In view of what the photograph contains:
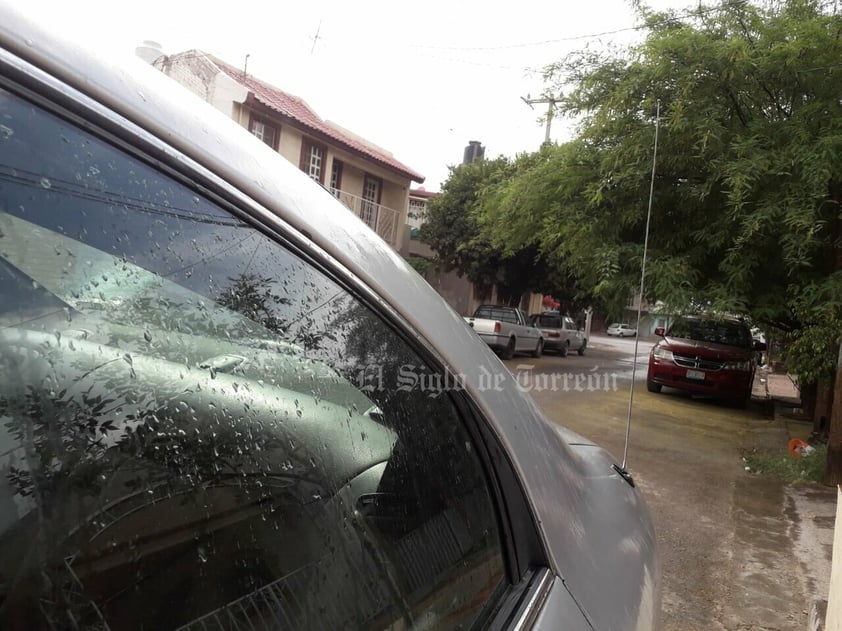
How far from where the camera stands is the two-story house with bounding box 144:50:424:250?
47.4ft

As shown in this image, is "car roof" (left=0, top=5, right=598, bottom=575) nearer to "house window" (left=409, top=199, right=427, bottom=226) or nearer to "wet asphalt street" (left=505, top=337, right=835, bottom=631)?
"wet asphalt street" (left=505, top=337, right=835, bottom=631)

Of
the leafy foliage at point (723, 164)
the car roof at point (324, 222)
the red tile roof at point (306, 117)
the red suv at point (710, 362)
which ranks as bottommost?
the red suv at point (710, 362)

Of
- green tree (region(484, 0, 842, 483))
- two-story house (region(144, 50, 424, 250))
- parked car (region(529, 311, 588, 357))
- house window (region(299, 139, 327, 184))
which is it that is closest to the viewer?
green tree (region(484, 0, 842, 483))

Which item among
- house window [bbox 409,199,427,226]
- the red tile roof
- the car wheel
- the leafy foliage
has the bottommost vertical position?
Answer: the car wheel

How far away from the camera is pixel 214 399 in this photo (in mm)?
781

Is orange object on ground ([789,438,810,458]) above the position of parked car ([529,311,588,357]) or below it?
below

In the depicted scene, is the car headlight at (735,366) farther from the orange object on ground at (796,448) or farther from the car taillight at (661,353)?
the orange object on ground at (796,448)

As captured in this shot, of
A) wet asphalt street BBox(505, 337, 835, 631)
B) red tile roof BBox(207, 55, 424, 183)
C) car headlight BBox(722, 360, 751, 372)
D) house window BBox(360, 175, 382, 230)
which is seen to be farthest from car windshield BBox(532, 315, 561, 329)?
wet asphalt street BBox(505, 337, 835, 631)

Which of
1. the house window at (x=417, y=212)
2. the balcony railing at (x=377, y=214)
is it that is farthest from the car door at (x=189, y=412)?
the house window at (x=417, y=212)

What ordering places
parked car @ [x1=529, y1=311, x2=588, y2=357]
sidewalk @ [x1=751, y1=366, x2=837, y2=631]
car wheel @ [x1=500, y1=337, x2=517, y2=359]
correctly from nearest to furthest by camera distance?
sidewalk @ [x1=751, y1=366, x2=837, y2=631], car wheel @ [x1=500, y1=337, x2=517, y2=359], parked car @ [x1=529, y1=311, x2=588, y2=357]

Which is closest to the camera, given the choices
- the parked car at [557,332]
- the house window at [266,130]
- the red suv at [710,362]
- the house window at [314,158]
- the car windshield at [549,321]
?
the red suv at [710,362]

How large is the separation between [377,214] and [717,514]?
15.9 m

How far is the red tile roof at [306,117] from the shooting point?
50.8 feet

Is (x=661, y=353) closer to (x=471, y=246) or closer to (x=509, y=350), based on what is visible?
(x=509, y=350)
